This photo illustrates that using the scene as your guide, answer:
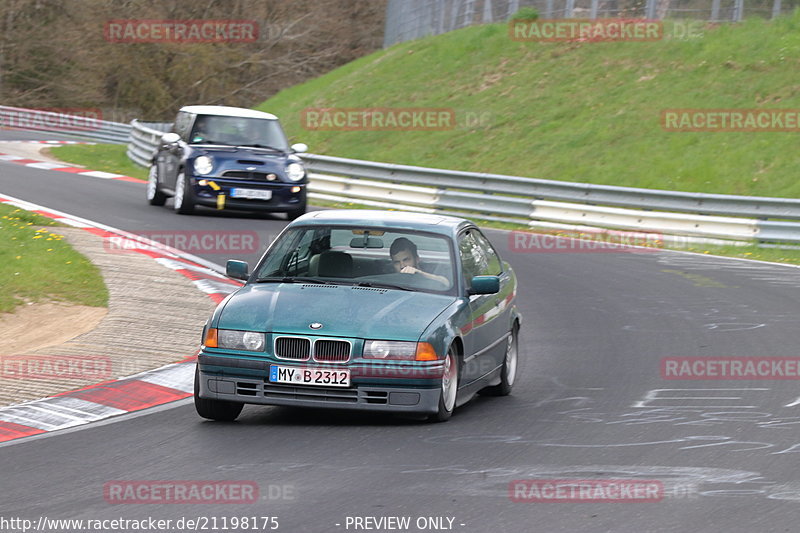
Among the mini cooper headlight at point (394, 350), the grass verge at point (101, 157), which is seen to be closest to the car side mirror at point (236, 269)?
the mini cooper headlight at point (394, 350)

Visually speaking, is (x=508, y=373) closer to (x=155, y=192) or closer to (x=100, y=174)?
(x=155, y=192)

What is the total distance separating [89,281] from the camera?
13.5 meters

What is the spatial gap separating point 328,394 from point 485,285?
1477 mm

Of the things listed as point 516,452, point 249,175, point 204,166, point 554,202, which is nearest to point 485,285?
point 516,452

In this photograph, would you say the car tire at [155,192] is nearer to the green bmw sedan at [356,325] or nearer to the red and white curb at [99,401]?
the red and white curb at [99,401]

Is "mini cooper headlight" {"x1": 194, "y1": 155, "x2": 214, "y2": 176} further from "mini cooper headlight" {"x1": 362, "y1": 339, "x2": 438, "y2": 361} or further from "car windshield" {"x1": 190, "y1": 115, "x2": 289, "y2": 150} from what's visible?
"mini cooper headlight" {"x1": 362, "y1": 339, "x2": 438, "y2": 361}

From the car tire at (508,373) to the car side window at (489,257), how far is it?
0.49m

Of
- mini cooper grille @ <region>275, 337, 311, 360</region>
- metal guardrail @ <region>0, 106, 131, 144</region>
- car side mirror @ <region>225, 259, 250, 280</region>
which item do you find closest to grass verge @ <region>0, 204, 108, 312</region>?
car side mirror @ <region>225, 259, 250, 280</region>

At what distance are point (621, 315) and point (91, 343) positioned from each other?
18.9 feet

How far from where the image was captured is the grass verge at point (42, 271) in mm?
12562

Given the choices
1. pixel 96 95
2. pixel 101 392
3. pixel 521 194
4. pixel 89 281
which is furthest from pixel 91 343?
pixel 96 95

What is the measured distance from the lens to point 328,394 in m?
7.93

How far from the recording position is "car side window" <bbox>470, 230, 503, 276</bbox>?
997 centimetres

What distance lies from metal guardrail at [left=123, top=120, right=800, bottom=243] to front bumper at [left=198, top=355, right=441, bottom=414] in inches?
537
